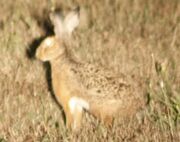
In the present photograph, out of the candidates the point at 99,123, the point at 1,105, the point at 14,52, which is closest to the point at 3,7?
the point at 14,52

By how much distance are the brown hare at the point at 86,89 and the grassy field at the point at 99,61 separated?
10 centimetres

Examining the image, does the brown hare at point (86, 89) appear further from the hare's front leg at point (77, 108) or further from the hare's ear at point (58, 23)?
the hare's ear at point (58, 23)

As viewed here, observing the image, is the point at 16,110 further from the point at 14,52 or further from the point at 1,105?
the point at 14,52

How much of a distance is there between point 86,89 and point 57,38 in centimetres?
53

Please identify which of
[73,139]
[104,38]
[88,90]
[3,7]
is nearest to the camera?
[73,139]

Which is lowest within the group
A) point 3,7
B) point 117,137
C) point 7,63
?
point 117,137

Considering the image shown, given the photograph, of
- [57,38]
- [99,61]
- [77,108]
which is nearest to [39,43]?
[99,61]

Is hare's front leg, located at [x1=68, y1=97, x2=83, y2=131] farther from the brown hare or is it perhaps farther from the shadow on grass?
the shadow on grass

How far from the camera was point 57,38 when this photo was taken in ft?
20.1

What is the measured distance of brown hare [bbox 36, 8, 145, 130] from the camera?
585 cm

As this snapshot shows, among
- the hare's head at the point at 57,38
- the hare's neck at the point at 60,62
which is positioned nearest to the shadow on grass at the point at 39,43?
the hare's neck at the point at 60,62

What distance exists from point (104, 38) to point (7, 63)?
3.99ft

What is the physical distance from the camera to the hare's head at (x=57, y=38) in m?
6.04

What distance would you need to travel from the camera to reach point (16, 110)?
6.13 metres
